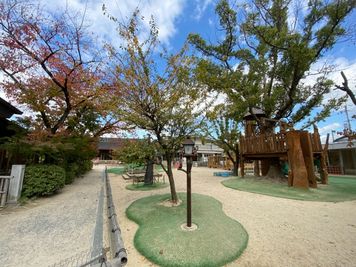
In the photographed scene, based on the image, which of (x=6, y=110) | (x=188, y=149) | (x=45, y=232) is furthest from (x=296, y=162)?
(x=6, y=110)

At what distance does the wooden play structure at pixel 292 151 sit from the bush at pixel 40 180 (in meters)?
10.2

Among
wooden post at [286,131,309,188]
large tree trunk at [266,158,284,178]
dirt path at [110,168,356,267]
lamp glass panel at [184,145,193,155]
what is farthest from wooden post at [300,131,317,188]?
lamp glass panel at [184,145,193,155]

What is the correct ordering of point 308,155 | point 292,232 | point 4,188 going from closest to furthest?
point 292,232, point 4,188, point 308,155

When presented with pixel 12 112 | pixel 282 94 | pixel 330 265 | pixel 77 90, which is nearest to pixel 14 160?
pixel 12 112

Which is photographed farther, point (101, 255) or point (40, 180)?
point (40, 180)

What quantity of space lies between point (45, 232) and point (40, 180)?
3.81 m

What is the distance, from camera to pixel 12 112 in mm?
8742

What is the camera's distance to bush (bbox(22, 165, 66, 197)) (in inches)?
270

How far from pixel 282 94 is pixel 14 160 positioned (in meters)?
14.9

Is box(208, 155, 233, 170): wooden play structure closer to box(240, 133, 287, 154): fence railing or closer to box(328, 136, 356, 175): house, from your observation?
box(328, 136, 356, 175): house

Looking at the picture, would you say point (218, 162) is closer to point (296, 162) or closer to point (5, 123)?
point (296, 162)

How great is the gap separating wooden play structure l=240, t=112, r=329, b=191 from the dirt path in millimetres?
2271

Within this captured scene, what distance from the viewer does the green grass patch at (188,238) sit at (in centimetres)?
297

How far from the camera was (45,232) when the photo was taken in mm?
4160
